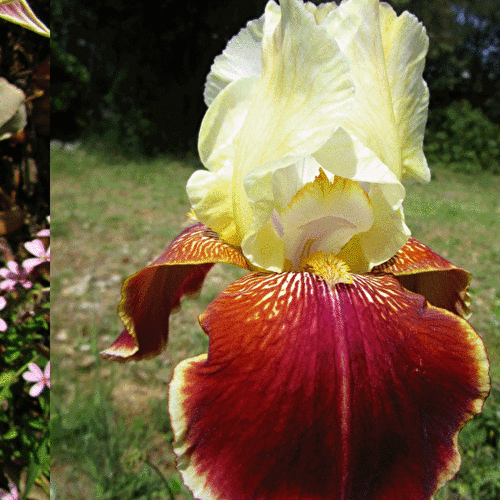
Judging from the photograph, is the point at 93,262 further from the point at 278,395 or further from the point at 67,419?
the point at 278,395

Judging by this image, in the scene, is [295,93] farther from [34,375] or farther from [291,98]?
[34,375]

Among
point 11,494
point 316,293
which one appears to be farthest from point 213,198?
point 11,494

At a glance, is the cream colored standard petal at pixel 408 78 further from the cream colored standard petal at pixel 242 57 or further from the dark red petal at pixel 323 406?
the dark red petal at pixel 323 406

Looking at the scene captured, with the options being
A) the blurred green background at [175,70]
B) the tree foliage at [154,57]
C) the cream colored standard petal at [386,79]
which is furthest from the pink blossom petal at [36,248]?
the tree foliage at [154,57]

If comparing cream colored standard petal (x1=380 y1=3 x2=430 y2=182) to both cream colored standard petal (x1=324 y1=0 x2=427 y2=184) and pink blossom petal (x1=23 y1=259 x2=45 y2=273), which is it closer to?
cream colored standard petal (x1=324 y1=0 x2=427 y2=184)

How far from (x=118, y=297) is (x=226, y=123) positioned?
2.23 meters

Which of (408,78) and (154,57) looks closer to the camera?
(408,78)

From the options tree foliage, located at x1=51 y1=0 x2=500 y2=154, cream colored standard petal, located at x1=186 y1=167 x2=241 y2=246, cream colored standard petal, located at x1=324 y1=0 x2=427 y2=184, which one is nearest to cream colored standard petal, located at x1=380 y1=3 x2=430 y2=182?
cream colored standard petal, located at x1=324 y1=0 x2=427 y2=184

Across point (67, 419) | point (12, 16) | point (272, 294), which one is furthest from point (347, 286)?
point (67, 419)

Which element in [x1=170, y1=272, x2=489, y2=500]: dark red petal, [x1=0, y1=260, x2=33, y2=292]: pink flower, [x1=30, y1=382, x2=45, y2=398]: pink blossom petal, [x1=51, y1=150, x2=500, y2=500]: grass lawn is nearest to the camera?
[x1=170, y1=272, x2=489, y2=500]: dark red petal

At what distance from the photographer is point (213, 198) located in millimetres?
707

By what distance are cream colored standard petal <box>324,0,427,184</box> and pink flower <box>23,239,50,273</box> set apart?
69 centimetres

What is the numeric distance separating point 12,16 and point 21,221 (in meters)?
0.61

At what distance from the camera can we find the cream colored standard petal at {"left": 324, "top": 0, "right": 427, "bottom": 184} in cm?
63
